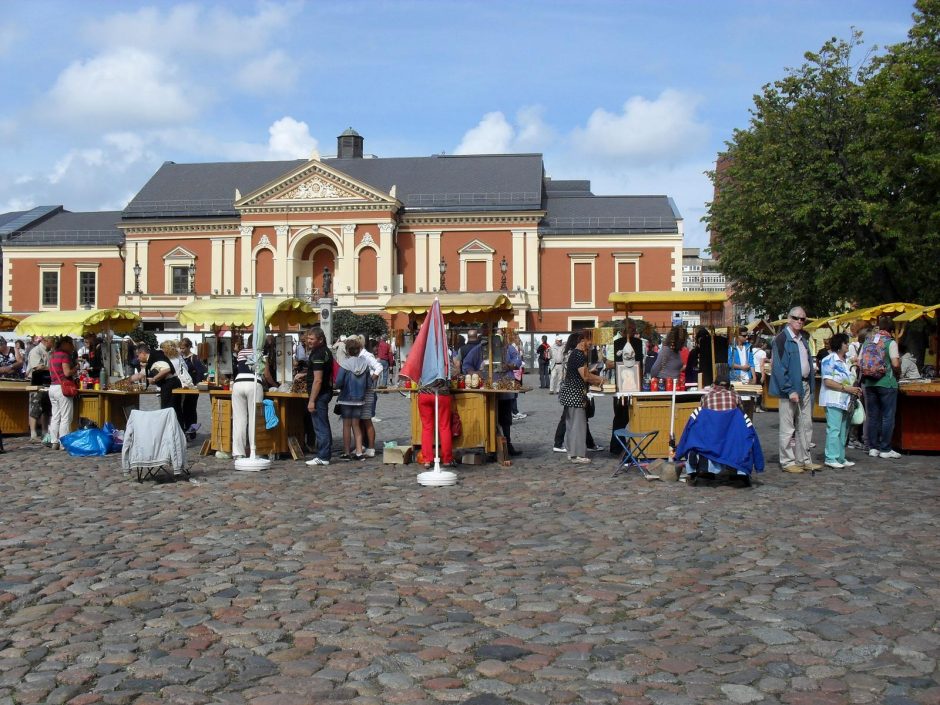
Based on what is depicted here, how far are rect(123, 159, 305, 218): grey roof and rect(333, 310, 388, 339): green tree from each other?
12.4 metres

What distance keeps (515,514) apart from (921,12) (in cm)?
2371

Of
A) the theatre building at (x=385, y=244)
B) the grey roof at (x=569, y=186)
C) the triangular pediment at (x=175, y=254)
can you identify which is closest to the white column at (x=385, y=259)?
the theatre building at (x=385, y=244)

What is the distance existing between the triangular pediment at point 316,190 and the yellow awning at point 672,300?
4650cm

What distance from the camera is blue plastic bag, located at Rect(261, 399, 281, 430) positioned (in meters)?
13.6

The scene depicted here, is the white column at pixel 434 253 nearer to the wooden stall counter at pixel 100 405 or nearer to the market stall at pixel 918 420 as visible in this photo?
the wooden stall counter at pixel 100 405

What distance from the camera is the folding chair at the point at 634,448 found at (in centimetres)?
1228

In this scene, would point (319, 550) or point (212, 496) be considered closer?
point (319, 550)

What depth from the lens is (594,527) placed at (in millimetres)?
8781

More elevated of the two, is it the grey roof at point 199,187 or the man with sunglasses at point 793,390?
the grey roof at point 199,187

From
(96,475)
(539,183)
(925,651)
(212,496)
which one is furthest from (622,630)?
(539,183)

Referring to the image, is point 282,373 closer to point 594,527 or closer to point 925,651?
point 594,527

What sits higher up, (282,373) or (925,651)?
(282,373)

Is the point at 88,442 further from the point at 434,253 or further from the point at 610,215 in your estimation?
the point at 610,215

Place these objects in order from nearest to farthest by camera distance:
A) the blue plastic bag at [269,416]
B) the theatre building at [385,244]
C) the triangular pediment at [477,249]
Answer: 1. the blue plastic bag at [269,416]
2. the theatre building at [385,244]
3. the triangular pediment at [477,249]
